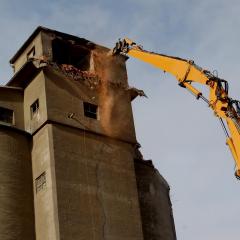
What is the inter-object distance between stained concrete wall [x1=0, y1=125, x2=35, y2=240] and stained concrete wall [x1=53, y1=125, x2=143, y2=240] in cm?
211

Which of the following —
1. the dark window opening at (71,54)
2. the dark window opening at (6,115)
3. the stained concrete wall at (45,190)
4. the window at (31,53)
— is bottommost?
the stained concrete wall at (45,190)

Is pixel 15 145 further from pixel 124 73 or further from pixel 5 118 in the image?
pixel 124 73

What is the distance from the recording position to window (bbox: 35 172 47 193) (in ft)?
100

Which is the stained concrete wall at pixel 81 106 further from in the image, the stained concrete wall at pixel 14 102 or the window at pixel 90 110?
the stained concrete wall at pixel 14 102

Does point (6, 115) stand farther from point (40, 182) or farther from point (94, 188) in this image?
point (94, 188)

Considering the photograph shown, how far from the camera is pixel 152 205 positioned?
116ft

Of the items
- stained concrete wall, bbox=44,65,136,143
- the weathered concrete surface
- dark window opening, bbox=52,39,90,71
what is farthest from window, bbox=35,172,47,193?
dark window opening, bbox=52,39,90,71

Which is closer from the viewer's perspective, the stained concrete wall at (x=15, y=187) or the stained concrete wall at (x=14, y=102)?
the stained concrete wall at (x=15, y=187)

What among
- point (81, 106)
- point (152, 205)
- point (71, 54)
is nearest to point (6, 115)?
point (81, 106)

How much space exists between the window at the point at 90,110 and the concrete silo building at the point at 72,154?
2.4 inches

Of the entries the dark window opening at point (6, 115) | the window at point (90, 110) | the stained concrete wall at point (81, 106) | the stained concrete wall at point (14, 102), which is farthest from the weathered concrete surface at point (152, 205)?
the dark window opening at point (6, 115)

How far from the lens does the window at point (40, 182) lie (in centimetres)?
3050

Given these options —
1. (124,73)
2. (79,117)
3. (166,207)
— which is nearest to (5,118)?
(79,117)

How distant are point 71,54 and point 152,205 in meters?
10.1
